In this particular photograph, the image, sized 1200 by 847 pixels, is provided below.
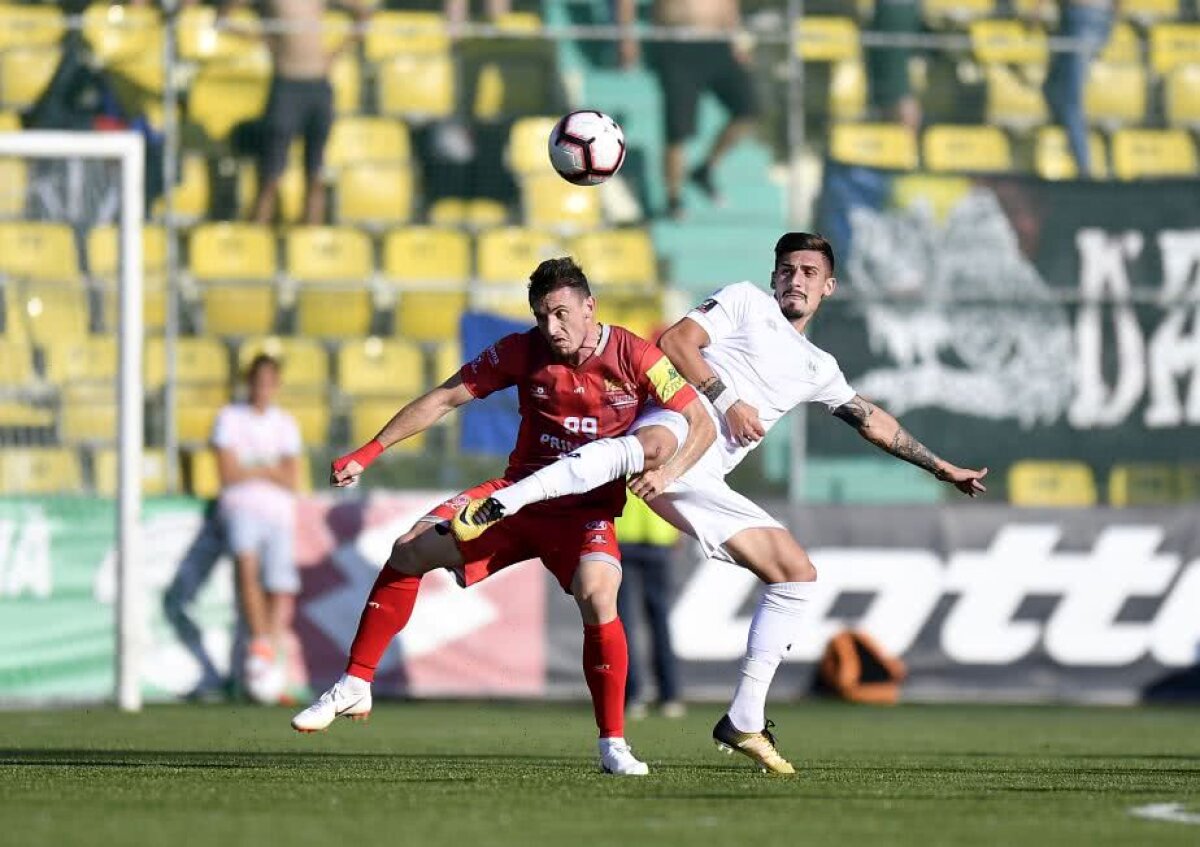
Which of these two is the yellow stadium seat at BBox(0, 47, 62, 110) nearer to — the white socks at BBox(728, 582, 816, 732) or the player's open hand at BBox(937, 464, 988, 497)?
the white socks at BBox(728, 582, 816, 732)

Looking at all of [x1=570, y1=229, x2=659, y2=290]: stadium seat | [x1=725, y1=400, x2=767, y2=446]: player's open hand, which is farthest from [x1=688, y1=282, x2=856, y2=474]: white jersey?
[x1=570, y1=229, x2=659, y2=290]: stadium seat

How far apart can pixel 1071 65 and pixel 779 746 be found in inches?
327

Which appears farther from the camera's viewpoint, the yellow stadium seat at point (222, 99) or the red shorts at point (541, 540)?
the yellow stadium seat at point (222, 99)

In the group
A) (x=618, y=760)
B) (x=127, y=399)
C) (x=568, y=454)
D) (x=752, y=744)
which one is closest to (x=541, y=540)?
(x=568, y=454)

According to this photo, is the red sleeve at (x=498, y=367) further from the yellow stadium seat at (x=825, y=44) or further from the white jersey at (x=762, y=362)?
the yellow stadium seat at (x=825, y=44)

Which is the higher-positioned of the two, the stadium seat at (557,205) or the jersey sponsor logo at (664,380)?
the stadium seat at (557,205)

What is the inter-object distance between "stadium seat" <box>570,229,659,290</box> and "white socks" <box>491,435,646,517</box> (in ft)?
26.4

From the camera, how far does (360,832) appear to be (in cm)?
624

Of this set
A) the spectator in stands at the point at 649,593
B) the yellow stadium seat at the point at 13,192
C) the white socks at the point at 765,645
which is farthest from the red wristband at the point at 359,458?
the yellow stadium seat at the point at 13,192

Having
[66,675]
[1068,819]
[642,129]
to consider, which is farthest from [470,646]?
[1068,819]

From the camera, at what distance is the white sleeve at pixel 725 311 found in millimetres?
9086

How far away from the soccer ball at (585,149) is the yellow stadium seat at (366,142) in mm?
6894

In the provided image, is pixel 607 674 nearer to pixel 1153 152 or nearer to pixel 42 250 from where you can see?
pixel 42 250

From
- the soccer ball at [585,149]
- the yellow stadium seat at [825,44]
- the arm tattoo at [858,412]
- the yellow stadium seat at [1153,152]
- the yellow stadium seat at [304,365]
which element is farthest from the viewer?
the yellow stadium seat at [1153,152]
